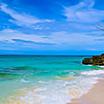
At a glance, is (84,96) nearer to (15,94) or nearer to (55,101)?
(55,101)

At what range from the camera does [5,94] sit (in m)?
11.6

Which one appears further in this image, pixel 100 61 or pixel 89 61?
pixel 89 61

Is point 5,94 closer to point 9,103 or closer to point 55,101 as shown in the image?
point 9,103

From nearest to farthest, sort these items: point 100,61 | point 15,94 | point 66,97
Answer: point 66,97
point 15,94
point 100,61

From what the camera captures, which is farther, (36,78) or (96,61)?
(96,61)

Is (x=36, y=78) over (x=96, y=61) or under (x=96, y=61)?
under

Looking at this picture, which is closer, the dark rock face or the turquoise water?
the turquoise water

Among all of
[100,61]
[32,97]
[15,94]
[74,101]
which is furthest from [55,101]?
[100,61]

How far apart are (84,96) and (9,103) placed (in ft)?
9.68

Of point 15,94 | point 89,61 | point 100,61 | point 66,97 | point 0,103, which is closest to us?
point 0,103

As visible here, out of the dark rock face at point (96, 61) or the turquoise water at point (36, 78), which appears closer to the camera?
the turquoise water at point (36, 78)

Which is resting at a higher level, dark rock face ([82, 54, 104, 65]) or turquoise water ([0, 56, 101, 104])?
dark rock face ([82, 54, 104, 65])

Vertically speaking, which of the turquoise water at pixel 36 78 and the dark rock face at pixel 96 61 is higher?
the dark rock face at pixel 96 61

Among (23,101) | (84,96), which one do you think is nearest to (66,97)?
(84,96)
